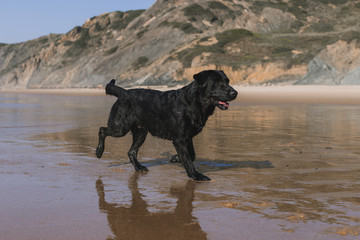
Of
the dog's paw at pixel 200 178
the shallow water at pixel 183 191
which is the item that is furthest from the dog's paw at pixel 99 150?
the dog's paw at pixel 200 178

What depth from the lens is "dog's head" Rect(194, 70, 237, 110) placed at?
6297 millimetres

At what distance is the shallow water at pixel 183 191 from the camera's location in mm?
4152

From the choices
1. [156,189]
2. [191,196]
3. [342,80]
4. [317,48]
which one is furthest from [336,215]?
[317,48]

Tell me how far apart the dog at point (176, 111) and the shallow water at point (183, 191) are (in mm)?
440

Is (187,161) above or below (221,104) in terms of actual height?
below

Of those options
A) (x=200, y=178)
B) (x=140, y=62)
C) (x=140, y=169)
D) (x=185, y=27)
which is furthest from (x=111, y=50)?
(x=200, y=178)

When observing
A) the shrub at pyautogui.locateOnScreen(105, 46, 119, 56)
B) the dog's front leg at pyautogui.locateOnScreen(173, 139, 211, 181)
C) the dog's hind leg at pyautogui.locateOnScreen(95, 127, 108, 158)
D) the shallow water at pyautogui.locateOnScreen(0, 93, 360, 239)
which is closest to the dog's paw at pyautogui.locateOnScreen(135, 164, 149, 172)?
the shallow water at pyautogui.locateOnScreen(0, 93, 360, 239)

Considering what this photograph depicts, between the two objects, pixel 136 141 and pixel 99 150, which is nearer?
pixel 136 141

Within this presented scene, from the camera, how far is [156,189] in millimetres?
5832

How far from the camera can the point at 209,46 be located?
67.2m

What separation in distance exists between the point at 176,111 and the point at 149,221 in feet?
8.38

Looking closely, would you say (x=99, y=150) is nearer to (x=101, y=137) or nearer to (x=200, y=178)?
(x=101, y=137)

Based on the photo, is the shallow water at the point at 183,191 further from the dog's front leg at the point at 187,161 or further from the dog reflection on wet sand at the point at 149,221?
the dog's front leg at the point at 187,161

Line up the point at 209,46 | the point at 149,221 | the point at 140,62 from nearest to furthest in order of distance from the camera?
the point at 149,221 → the point at 209,46 → the point at 140,62
